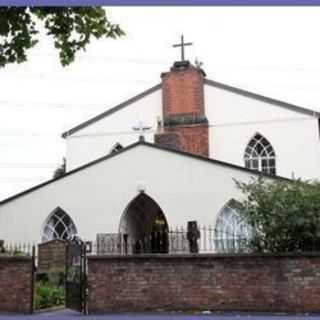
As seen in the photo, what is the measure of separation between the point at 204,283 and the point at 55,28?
27.0ft

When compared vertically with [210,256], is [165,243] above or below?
above

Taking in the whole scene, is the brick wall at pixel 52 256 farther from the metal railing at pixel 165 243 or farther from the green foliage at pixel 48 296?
the green foliage at pixel 48 296

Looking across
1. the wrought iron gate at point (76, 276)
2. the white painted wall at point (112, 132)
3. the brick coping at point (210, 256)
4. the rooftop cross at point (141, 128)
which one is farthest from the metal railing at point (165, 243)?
the white painted wall at point (112, 132)

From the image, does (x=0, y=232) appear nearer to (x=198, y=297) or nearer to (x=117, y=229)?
(x=117, y=229)

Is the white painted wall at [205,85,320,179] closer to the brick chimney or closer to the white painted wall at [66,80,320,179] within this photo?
the white painted wall at [66,80,320,179]

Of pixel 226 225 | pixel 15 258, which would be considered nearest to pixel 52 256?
pixel 15 258

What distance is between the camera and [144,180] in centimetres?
2353

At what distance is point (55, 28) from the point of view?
8523 millimetres

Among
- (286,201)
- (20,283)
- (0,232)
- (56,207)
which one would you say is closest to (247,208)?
(286,201)

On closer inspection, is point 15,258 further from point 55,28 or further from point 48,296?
point 55,28

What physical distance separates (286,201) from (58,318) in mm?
5939

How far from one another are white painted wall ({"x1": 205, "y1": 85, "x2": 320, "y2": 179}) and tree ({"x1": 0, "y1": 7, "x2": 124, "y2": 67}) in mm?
20881

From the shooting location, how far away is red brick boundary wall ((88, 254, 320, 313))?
14351 millimetres

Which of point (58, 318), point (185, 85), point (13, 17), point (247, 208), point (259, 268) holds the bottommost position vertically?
point (58, 318)
